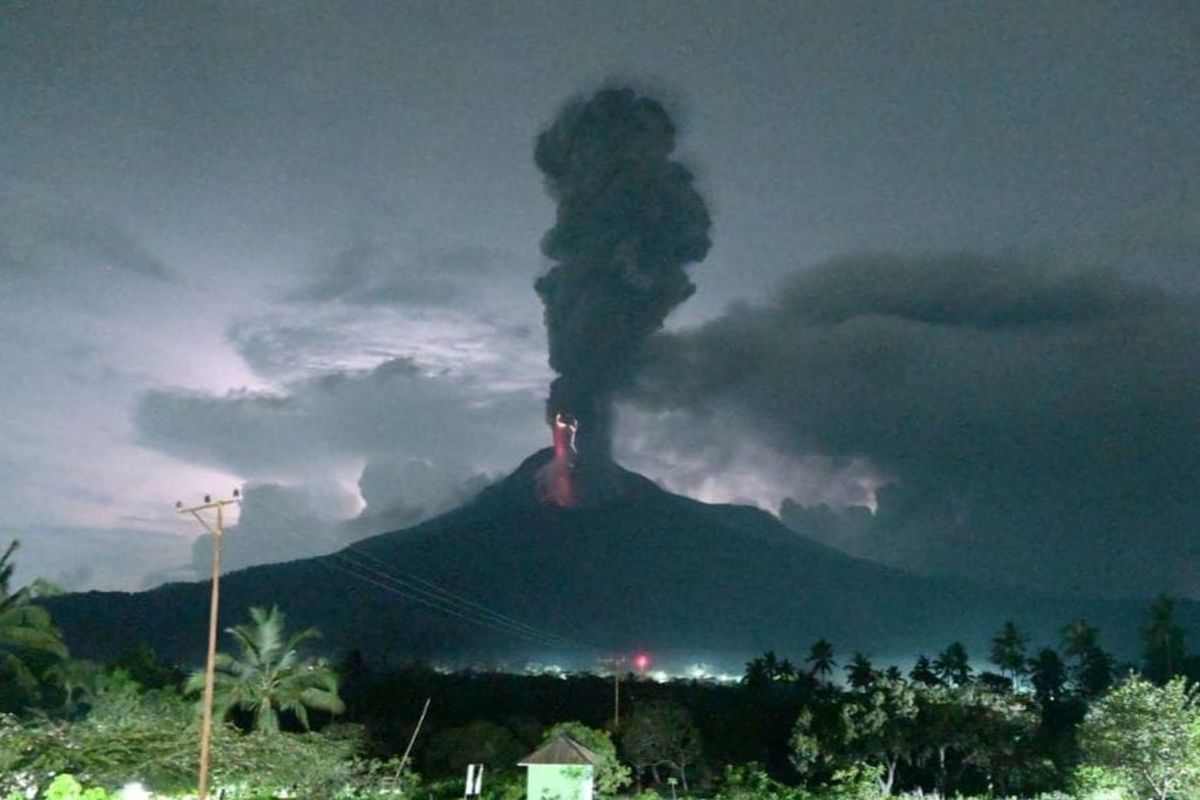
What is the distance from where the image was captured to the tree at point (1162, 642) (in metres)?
81.5

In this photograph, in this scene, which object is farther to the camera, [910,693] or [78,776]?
[910,693]

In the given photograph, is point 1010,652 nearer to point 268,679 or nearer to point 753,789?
point 753,789

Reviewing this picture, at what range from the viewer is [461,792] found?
39562 millimetres

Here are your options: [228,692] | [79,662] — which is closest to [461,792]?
[228,692]

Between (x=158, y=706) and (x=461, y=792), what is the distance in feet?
47.5

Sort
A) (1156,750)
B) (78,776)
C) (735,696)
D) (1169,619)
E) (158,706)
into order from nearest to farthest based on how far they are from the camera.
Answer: (78,776), (1156,750), (158,706), (735,696), (1169,619)

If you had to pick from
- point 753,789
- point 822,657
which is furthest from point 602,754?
point 822,657

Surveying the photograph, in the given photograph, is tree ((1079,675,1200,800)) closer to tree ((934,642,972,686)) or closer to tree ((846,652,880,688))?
tree ((846,652,880,688))

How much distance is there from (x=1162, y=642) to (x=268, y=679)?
6346 centimetres

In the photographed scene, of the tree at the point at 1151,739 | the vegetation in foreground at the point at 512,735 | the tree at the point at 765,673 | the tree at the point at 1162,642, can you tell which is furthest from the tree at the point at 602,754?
the tree at the point at 1162,642

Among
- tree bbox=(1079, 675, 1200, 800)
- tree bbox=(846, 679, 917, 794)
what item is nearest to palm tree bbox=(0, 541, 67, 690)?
tree bbox=(846, 679, 917, 794)

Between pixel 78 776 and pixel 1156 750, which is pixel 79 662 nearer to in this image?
pixel 78 776

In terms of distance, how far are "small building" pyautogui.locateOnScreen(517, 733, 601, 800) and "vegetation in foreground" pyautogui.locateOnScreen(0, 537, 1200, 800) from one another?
2.60 ft

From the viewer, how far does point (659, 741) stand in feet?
153
